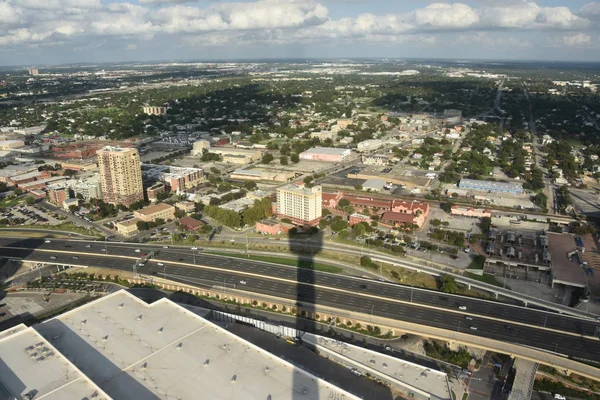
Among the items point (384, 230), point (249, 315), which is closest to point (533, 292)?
point (384, 230)

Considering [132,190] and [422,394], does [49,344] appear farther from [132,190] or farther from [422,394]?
[132,190]

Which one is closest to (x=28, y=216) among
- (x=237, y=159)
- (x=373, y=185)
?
(x=237, y=159)

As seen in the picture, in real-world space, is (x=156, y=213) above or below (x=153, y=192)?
below

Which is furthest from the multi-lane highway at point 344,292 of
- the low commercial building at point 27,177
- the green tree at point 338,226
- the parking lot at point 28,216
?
the low commercial building at point 27,177

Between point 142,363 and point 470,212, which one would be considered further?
point 470,212

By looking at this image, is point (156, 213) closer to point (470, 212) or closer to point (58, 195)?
point (58, 195)

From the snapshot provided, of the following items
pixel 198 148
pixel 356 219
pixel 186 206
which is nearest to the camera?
pixel 356 219

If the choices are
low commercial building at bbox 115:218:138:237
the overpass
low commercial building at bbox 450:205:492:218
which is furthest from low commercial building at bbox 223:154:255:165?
low commercial building at bbox 450:205:492:218
